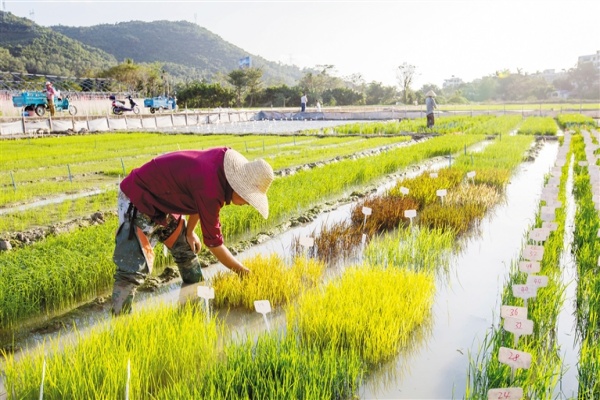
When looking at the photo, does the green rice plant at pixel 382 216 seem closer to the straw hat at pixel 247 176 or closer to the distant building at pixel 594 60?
the straw hat at pixel 247 176

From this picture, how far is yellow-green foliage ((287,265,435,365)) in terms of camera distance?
2.07 meters

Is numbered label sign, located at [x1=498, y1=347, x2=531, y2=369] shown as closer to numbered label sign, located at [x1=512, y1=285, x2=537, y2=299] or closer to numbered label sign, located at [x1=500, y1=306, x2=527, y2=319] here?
numbered label sign, located at [x1=500, y1=306, x2=527, y2=319]

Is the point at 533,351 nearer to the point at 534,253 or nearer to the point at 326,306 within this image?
the point at 534,253

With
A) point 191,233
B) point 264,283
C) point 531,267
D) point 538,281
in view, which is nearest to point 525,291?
point 538,281

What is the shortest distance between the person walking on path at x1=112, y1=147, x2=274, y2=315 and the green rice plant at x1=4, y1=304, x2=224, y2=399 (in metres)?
0.32

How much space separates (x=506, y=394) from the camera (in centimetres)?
150

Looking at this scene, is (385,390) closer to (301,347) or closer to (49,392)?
(301,347)

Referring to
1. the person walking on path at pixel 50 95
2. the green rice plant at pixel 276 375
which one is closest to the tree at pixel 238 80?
the person walking on path at pixel 50 95

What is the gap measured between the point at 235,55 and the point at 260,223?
95627 millimetres

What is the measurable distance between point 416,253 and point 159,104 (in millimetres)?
21624

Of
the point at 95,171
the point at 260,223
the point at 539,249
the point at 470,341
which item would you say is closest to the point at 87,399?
the point at 470,341

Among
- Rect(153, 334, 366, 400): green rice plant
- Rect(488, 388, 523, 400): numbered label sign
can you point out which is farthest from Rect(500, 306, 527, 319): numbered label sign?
Rect(153, 334, 366, 400): green rice plant

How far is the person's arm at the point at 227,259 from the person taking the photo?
2.38 meters

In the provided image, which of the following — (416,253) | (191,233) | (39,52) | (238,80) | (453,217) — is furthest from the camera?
(39,52)
